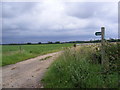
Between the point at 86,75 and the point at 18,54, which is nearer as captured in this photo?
the point at 86,75

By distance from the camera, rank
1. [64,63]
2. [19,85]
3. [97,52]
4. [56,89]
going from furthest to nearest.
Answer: [97,52] → [64,63] → [19,85] → [56,89]

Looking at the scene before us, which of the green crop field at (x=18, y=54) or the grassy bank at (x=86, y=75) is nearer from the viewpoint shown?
the grassy bank at (x=86, y=75)

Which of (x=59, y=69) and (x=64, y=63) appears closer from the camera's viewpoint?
(x=59, y=69)

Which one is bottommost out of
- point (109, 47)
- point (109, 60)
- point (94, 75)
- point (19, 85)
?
point (19, 85)

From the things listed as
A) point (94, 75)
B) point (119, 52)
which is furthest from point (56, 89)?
point (119, 52)

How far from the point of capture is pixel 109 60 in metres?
7.00

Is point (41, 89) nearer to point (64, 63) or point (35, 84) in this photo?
point (35, 84)

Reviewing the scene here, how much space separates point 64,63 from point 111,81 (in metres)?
2.62

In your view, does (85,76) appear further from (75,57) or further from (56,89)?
(75,57)

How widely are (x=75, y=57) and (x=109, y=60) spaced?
1715mm

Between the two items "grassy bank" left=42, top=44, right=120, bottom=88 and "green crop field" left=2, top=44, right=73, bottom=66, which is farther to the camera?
"green crop field" left=2, top=44, right=73, bottom=66

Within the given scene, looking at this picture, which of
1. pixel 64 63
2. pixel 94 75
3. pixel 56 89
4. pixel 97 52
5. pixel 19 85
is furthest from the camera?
pixel 97 52

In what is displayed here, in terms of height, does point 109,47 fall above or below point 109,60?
above

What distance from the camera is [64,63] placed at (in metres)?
7.84
